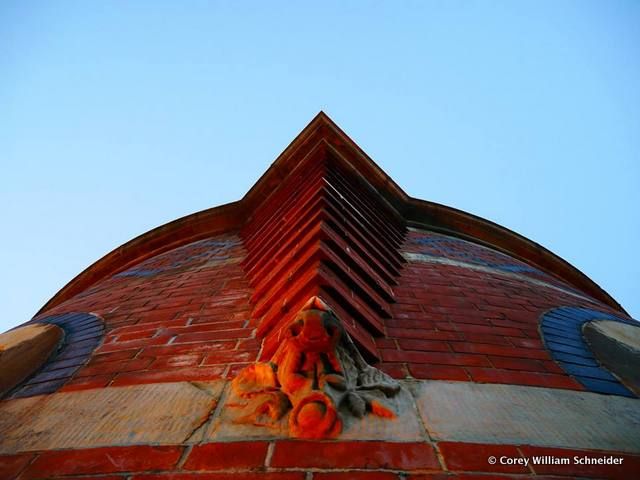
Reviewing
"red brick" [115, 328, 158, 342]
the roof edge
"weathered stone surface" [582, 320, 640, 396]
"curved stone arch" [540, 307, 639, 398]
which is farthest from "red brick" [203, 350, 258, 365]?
the roof edge

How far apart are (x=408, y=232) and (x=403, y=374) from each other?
286 cm

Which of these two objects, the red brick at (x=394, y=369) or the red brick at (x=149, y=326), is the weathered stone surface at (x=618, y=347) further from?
the red brick at (x=149, y=326)

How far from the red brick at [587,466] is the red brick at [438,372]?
0.34 m

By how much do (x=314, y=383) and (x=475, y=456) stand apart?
469mm

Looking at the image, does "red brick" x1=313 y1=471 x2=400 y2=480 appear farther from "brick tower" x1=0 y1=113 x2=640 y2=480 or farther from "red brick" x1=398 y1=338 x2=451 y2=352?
"red brick" x1=398 y1=338 x2=451 y2=352

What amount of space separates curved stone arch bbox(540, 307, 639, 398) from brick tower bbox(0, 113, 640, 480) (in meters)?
0.01

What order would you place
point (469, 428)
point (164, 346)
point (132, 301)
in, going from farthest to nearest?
point (132, 301)
point (164, 346)
point (469, 428)

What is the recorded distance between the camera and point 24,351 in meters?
1.92

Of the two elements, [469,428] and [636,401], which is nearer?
[469,428]

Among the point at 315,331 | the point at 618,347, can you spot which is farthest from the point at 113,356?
the point at 618,347

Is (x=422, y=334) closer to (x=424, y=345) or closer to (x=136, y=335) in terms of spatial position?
(x=424, y=345)

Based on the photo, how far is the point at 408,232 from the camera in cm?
409

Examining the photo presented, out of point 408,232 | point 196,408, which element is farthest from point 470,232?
point 196,408

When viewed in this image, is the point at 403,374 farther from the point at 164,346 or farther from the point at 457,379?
the point at 164,346
